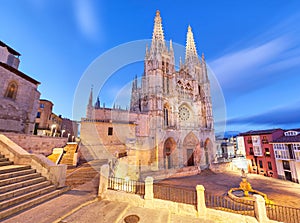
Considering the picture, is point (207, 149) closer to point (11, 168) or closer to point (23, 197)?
point (23, 197)

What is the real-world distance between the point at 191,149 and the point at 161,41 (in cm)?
2428

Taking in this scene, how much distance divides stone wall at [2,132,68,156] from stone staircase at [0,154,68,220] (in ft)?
17.4

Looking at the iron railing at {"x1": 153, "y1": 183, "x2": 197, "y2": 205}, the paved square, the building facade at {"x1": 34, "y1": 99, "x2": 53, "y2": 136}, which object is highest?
the building facade at {"x1": 34, "y1": 99, "x2": 53, "y2": 136}

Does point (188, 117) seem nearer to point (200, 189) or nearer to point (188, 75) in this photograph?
point (188, 75)

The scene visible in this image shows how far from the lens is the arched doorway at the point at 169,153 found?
22.2 meters

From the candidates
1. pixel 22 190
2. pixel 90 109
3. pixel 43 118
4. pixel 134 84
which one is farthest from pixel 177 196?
pixel 43 118

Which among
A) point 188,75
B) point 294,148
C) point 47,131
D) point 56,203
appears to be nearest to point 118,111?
point 47,131

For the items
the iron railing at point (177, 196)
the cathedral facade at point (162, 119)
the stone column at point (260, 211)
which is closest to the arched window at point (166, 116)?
the cathedral facade at point (162, 119)

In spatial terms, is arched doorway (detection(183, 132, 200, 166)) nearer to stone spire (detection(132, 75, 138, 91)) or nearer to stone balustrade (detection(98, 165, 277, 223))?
stone spire (detection(132, 75, 138, 91))

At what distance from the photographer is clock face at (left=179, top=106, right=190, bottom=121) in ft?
88.3

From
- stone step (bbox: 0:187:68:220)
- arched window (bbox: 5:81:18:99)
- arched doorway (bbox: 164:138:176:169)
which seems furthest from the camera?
arched doorway (bbox: 164:138:176:169)

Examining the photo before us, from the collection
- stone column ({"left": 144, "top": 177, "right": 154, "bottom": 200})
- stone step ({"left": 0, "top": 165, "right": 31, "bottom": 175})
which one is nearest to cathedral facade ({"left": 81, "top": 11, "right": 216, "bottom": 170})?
stone column ({"left": 144, "top": 177, "right": 154, "bottom": 200})

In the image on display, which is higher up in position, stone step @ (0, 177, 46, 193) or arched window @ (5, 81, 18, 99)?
arched window @ (5, 81, 18, 99)

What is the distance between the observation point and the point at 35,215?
397 cm
